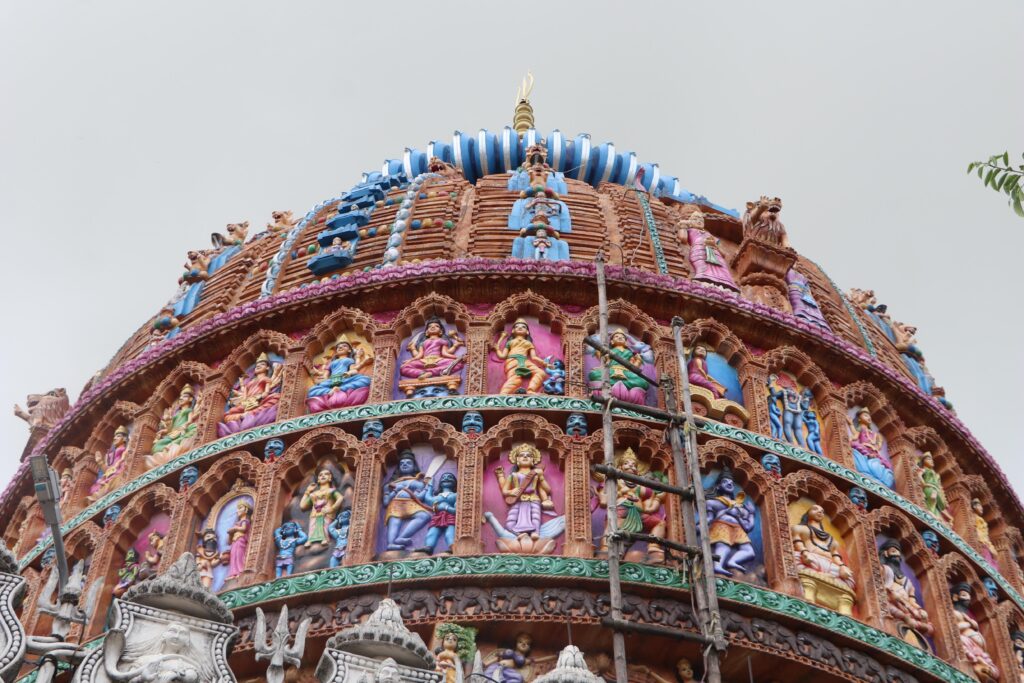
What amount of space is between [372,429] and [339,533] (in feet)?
5.36

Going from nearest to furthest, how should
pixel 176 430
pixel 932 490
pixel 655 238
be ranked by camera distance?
pixel 932 490, pixel 176 430, pixel 655 238

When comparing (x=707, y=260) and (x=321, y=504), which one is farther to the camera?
(x=707, y=260)

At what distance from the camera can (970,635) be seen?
70.0ft

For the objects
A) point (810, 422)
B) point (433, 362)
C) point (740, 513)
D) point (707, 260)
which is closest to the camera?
A: point (740, 513)

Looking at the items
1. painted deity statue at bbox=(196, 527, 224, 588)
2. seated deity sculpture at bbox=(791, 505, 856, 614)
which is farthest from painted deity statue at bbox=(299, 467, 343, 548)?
seated deity sculpture at bbox=(791, 505, 856, 614)

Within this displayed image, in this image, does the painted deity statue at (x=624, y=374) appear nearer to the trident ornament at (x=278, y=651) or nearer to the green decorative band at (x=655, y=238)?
the green decorative band at (x=655, y=238)

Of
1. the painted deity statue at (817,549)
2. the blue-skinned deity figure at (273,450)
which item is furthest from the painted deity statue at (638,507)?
the blue-skinned deity figure at (273,450)

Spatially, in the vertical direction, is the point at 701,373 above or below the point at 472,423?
above

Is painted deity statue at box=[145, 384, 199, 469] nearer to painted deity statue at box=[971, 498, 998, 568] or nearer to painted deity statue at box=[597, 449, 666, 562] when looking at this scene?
painted deity statue at box=[597, 449, 666, 562]

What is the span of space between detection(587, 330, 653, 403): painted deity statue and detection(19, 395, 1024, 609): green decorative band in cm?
59

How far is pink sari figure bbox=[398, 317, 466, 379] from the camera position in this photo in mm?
22500

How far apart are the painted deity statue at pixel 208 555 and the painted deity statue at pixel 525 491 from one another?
11.5 ft

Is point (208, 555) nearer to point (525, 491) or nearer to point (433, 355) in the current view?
point (525, 491)

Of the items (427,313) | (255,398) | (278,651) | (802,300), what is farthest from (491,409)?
(278,651)
